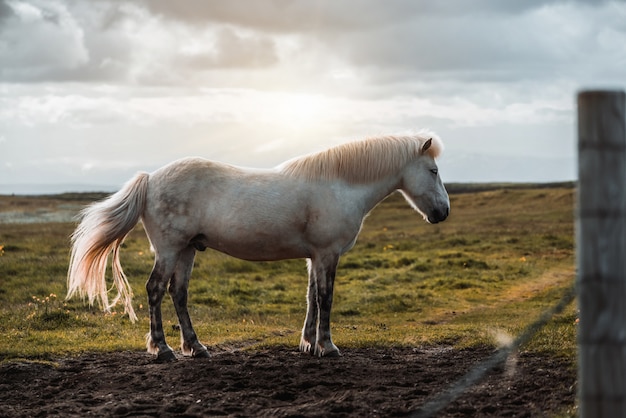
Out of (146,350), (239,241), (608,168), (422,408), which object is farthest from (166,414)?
(608,168)

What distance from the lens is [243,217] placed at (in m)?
9.98

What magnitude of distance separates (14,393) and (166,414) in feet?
8.29

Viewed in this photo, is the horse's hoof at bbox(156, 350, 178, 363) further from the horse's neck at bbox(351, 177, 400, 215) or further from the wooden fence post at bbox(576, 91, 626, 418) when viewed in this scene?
the wooden fence post at bbox(576, 91, 626, 418)

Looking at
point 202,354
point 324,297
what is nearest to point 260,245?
point 324,297

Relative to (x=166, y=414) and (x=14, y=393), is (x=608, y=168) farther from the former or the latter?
(x=14, y=393)

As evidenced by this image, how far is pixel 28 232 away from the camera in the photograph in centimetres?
3700

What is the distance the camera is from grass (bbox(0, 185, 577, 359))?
11.9 meters

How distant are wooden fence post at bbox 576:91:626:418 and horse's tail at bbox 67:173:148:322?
736cm

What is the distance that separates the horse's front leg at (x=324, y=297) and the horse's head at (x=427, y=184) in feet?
5.33

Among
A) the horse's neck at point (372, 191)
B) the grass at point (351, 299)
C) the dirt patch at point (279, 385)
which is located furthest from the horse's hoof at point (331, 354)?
the horse's neck at point (372, 191)

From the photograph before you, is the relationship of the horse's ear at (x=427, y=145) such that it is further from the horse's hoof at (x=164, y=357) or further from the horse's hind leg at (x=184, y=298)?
the horse's hoof at (x=164, y=357)

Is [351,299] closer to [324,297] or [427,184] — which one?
[427,184]

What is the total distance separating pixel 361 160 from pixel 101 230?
12.5ft

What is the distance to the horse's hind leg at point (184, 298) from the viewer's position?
1041cm
